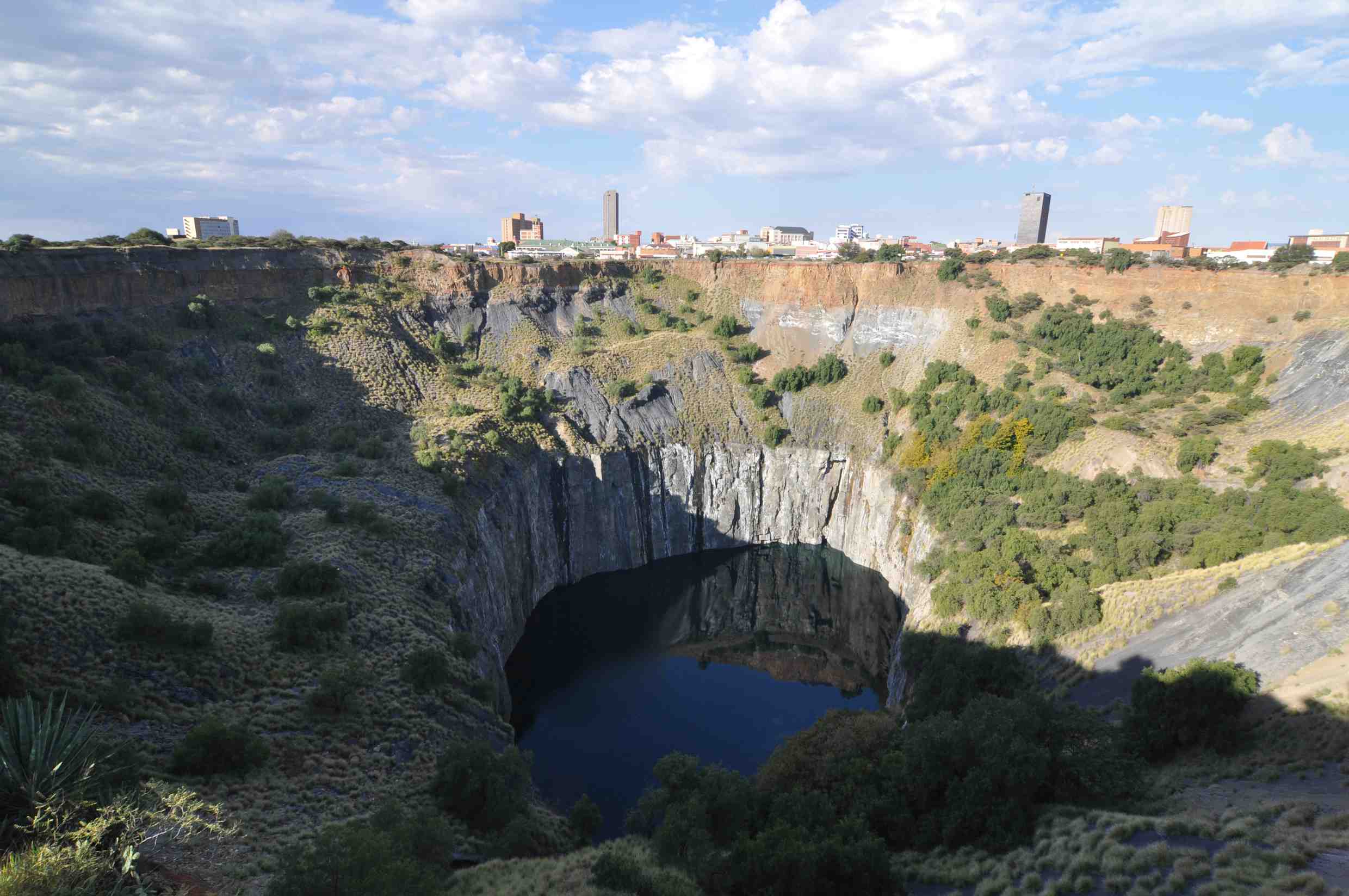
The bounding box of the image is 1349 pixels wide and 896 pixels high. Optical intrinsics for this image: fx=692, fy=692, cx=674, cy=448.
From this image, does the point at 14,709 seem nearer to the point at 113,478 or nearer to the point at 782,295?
the point at 113,478

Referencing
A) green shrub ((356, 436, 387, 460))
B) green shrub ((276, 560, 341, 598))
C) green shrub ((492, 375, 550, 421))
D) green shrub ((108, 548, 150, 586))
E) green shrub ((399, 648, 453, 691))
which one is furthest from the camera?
green shrub ((492, 375, 550, 421))

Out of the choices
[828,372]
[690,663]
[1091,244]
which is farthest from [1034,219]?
[690,663]

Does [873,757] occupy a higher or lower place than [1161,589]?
lower

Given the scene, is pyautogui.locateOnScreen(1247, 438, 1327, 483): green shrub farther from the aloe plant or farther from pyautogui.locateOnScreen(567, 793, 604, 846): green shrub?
the aloe plant

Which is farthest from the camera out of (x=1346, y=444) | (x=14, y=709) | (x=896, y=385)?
(x=896, y=385)

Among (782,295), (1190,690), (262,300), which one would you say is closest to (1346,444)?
(1190,690)

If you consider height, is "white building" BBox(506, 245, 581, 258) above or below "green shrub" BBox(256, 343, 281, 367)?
above

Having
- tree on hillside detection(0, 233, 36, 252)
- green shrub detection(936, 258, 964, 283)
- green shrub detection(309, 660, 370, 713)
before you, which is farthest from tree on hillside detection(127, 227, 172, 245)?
green shrub detection(936, 258, 964, 283)

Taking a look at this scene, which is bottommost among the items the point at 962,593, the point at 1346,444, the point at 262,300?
the point at 962,593
